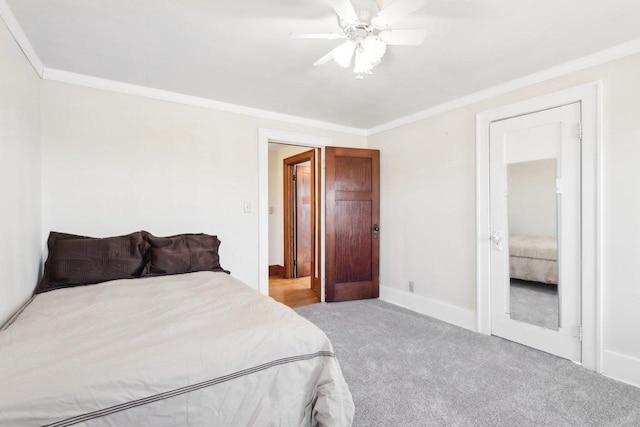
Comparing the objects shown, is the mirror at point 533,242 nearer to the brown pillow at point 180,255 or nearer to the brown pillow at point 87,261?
the brown pillow at point 180,255

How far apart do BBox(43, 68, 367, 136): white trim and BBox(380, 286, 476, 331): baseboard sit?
233cm

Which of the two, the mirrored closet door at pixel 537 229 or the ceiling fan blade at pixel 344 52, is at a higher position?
the ceiling fan blade at pixel 344 52

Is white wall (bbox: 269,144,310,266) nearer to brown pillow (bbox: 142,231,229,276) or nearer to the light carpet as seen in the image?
brown pillow (bbox: 142,231,229,276)

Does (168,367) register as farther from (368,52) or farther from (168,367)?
(368,52)

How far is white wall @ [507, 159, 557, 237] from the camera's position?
8.42ft

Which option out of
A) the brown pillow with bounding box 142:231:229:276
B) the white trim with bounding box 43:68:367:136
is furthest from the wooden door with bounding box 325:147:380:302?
the brown pillow with bounding box 142:231:229:276

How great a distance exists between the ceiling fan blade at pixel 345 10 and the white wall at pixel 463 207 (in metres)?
2.01

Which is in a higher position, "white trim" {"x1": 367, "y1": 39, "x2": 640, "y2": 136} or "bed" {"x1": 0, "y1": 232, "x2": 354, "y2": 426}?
"white trim" {"x1": 367, "y1": 39, "x2": 640, "y2": 136}

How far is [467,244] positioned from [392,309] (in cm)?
120

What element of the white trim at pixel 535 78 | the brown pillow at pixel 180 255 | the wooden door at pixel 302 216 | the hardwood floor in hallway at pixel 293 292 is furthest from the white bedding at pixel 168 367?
the wooden door at pixel 302 216

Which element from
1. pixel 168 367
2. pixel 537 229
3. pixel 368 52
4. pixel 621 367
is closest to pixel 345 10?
pixel 368 52

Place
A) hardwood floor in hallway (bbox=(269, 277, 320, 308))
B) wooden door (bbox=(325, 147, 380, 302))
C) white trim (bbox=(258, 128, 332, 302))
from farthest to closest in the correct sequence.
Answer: hardwood floor in hallway (bbox=(269, 277, 320, 308)) < wooden door (bbox=(325, 147, 380, 302)) < white trim (bbox=(258, 128, 332, 302))

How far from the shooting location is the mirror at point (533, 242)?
2.57 metres

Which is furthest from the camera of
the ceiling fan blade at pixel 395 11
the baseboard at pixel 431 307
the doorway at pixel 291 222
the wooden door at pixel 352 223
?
the doorway at pixel 291 222
